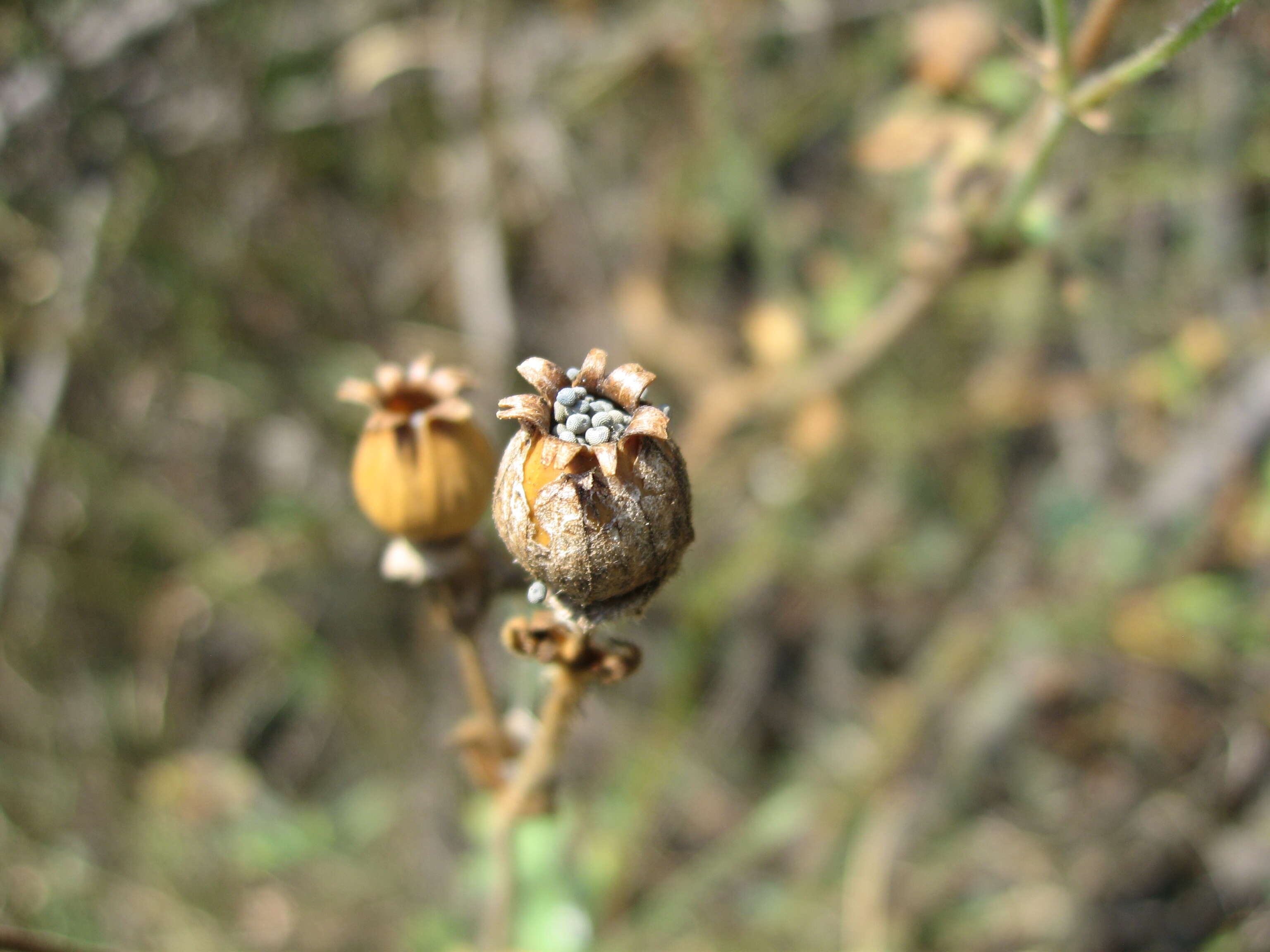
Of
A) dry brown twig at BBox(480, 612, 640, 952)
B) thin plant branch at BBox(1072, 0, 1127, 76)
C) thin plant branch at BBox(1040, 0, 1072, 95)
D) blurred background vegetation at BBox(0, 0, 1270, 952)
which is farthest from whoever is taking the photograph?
blurred background vegetation at BBox(0, 0, 1270, 952)

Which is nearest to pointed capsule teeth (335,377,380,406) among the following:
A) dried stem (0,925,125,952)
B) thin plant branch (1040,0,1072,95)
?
dried stem (0,925,125,952)

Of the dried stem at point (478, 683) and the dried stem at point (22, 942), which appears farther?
the dried stem at point (478, 683)

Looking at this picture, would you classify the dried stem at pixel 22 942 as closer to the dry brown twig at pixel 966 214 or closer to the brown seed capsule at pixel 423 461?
the brown seed capsule at pixel 423 461

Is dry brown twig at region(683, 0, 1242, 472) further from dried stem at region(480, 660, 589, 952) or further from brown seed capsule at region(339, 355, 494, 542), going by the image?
dried stem at region(480, 660, 589, 952)

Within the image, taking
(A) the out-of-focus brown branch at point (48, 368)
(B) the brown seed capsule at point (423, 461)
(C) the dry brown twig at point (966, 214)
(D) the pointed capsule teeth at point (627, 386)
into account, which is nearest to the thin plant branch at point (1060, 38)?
(C) the dry brown twig at point (966, 214)

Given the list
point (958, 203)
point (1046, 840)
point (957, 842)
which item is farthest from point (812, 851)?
point (958, 203)
